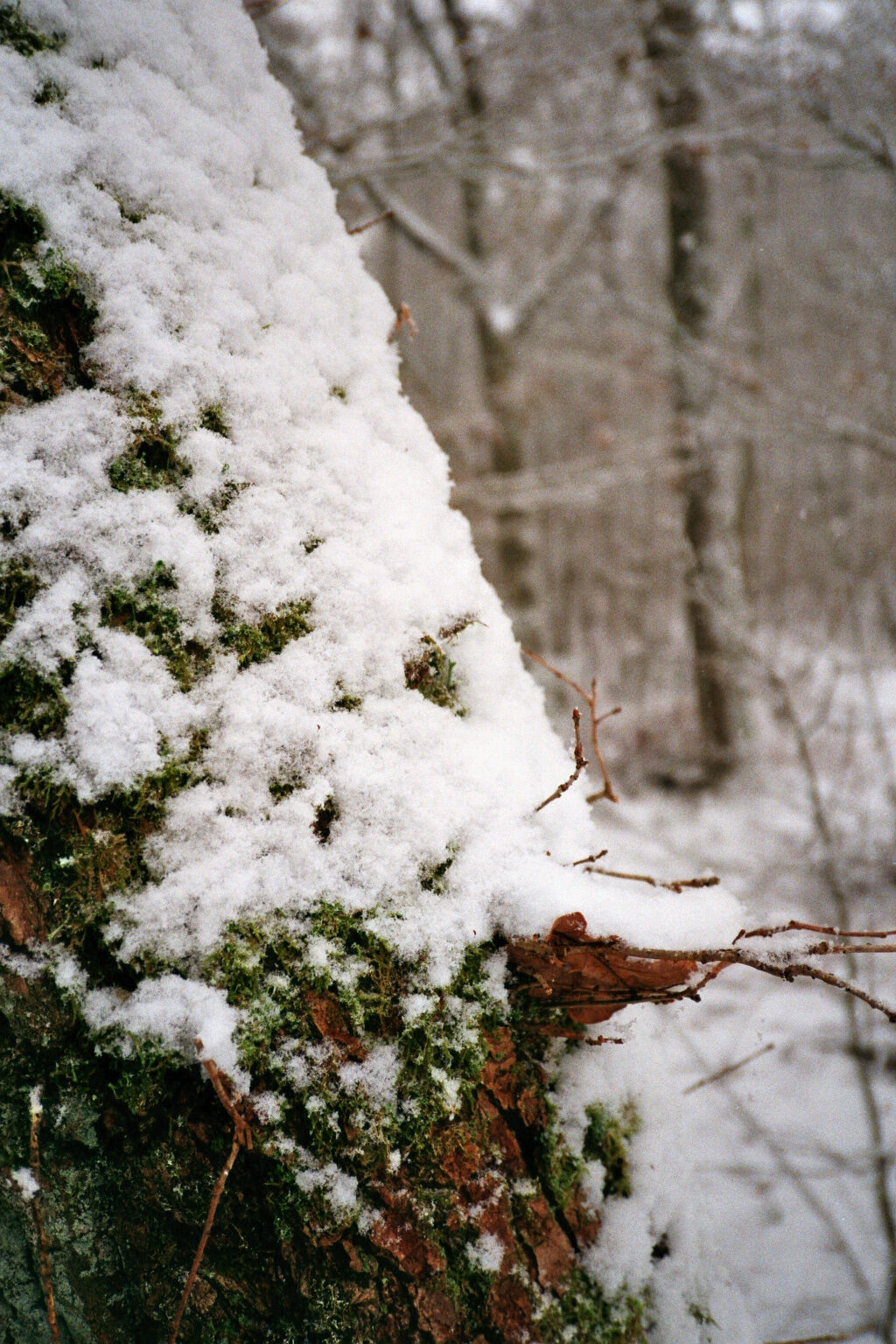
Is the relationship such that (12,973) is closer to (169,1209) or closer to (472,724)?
(169,1209)

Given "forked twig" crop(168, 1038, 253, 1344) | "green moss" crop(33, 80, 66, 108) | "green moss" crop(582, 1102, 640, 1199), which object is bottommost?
"forked twig" crop(168, 1038, 253, 1344)

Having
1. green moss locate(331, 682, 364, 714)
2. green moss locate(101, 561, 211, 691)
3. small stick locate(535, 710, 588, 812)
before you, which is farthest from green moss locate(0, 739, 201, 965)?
small stick locate(535, 710, 588, 812)

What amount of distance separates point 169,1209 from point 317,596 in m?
0.67

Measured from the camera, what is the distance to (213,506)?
80cm

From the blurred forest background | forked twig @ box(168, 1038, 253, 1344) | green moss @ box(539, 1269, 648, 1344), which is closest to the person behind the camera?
forked twig @ box(168, 1038, 253, 1344)

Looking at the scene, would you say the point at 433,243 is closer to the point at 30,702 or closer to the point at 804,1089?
the point at 30,702

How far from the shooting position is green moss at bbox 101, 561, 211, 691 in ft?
2.39

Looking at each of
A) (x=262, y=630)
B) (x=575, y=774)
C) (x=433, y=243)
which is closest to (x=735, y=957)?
(x=575, y=774)

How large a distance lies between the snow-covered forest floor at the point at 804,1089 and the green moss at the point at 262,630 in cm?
70

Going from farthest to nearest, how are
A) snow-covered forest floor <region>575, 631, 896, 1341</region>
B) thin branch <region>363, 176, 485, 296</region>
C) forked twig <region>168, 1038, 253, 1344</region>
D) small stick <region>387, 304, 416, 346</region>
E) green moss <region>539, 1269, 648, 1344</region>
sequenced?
thin branch <region>363, 176, 485, 296</region> → snow-covered forest floor <region>575, 631, 896, 1341</region> → small stick <region>387, 304, 416, 346</region> → green moss <region>539, 1269, 648, 1344</region> → forked twig <region>168, 1038, 253, 1344</region>

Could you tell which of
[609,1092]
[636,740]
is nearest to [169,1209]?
[609,1092]

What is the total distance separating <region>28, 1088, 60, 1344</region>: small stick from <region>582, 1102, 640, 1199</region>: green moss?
0.61 metres

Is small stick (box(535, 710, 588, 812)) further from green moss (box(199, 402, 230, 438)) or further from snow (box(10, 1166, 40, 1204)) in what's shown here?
snow (box(10, 1166, 40, 1204))

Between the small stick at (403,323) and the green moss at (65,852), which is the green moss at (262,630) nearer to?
the green moss at (65,852)
